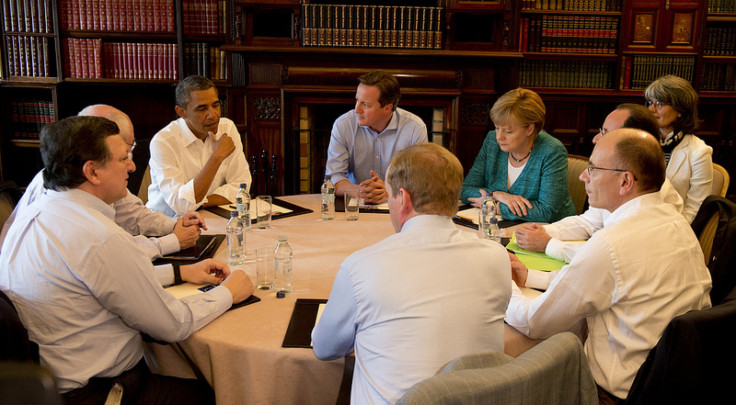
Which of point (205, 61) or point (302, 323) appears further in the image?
point (205, 61)

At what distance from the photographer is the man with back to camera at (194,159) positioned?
2746mm

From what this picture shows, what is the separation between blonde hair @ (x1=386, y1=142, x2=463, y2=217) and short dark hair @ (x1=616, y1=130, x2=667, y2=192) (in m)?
0.58

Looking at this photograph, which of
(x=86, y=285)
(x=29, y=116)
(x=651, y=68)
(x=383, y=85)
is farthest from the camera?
(x=651, y=68)

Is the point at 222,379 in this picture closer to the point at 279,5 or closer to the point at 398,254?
the point at 398,254

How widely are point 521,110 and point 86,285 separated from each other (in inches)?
79.1

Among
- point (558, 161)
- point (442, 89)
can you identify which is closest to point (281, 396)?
point (558, 161)

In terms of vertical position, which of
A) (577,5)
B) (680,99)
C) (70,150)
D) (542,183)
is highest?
(577,5)

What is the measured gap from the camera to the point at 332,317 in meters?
1.29

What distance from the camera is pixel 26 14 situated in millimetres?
4703

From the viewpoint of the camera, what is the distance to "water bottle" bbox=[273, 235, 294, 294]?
1.79 metres

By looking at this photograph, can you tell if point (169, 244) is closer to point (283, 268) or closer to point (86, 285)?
point (283, 268)

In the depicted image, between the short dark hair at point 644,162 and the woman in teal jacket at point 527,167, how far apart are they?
1.00 meters

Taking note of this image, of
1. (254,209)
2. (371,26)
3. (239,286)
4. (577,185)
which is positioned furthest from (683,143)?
(371,26)

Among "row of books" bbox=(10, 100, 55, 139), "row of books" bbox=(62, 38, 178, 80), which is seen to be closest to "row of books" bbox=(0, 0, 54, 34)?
"row of books" bbox=(62, 38, 178, 80)
